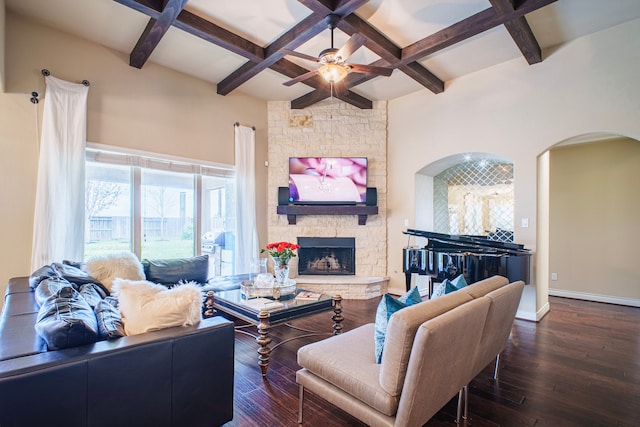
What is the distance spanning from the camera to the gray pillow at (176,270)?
3934mm

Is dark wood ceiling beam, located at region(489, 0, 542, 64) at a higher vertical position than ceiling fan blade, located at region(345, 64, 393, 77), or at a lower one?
higher

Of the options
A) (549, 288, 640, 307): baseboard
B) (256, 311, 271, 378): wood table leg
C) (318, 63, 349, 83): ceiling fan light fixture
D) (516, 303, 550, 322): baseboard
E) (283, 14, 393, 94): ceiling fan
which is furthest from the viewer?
(549, 288, 640, 307): baseboard

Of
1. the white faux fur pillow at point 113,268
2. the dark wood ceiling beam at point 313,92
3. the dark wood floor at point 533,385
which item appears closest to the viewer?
the dark wood floor at point 533,385

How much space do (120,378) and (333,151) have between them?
15.6 feet

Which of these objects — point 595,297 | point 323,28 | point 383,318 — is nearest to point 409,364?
point 383,318

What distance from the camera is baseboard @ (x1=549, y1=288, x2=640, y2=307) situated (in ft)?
15.8

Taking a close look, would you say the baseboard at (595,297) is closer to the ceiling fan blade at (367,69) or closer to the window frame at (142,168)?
the ceiling fan blade at (367,69)

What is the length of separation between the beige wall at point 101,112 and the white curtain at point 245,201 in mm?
168

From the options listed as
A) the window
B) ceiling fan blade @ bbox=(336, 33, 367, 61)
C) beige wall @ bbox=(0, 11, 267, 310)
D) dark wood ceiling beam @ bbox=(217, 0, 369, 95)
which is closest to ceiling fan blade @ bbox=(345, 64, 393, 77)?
ceiling fan blade @ bbox=(336, 33, 367, 61)

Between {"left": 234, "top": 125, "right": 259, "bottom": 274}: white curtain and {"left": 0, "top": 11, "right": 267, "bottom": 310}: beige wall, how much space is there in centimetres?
17

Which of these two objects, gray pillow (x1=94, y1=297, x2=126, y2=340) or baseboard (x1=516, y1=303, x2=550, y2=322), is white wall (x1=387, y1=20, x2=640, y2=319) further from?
gray pillow (x1=94, y1=297, x2=126, y2=340)

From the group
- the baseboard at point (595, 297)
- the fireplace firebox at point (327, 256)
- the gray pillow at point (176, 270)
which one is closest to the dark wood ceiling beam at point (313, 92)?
the fireplace firebox at point (327, 256)

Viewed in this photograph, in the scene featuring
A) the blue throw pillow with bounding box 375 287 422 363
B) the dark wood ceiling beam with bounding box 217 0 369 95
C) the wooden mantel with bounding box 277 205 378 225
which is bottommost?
the blue throw pillow with bounding box 375 287 422 363

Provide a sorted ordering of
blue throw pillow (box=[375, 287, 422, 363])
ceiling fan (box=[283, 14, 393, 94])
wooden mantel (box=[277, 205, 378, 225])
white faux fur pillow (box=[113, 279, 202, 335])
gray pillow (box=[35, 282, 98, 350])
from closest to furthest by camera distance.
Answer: gray pillow (box=[35, 282, 98, 350]) < white faux fur pillow (box=[113, 279, 202, 335]) < blue throw pillow (box=[375, 287, 422, 363]) < ceiling fan (box=[283, 14, 393, 94]) < wooden mantel (box=[277, 205, 378, 225])
